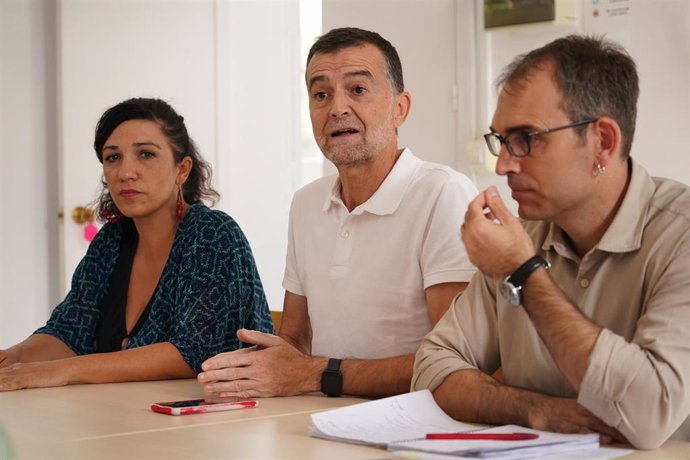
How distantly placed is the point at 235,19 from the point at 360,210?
294cm

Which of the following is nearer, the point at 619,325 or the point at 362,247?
the point at 619,325

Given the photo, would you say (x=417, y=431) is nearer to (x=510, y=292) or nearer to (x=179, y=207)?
(x=510, y=292)

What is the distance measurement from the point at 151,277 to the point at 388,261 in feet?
2.76

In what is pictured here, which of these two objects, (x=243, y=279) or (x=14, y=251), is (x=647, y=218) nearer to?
(x=243, y=279)

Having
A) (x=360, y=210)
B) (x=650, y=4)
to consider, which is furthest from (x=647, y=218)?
(x=650, y=4)

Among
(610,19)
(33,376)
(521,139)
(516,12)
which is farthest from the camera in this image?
(516,12)

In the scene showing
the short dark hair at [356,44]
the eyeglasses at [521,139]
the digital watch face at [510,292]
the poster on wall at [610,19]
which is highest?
the poster on wall at [610,19]

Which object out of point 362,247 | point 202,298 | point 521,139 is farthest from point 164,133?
point 521,139

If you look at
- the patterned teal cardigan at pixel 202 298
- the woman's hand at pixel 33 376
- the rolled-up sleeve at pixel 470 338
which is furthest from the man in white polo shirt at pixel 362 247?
the woman's hand at pixel 33 376

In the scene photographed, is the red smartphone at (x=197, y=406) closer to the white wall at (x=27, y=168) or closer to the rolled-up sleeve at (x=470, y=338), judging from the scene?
the rolled-up sleeve at (x=470, y=338)

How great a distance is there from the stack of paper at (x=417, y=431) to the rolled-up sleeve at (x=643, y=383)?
0.06 m

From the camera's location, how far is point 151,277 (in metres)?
2.87

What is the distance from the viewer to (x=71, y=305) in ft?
9.49

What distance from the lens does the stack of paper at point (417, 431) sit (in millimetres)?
1421
